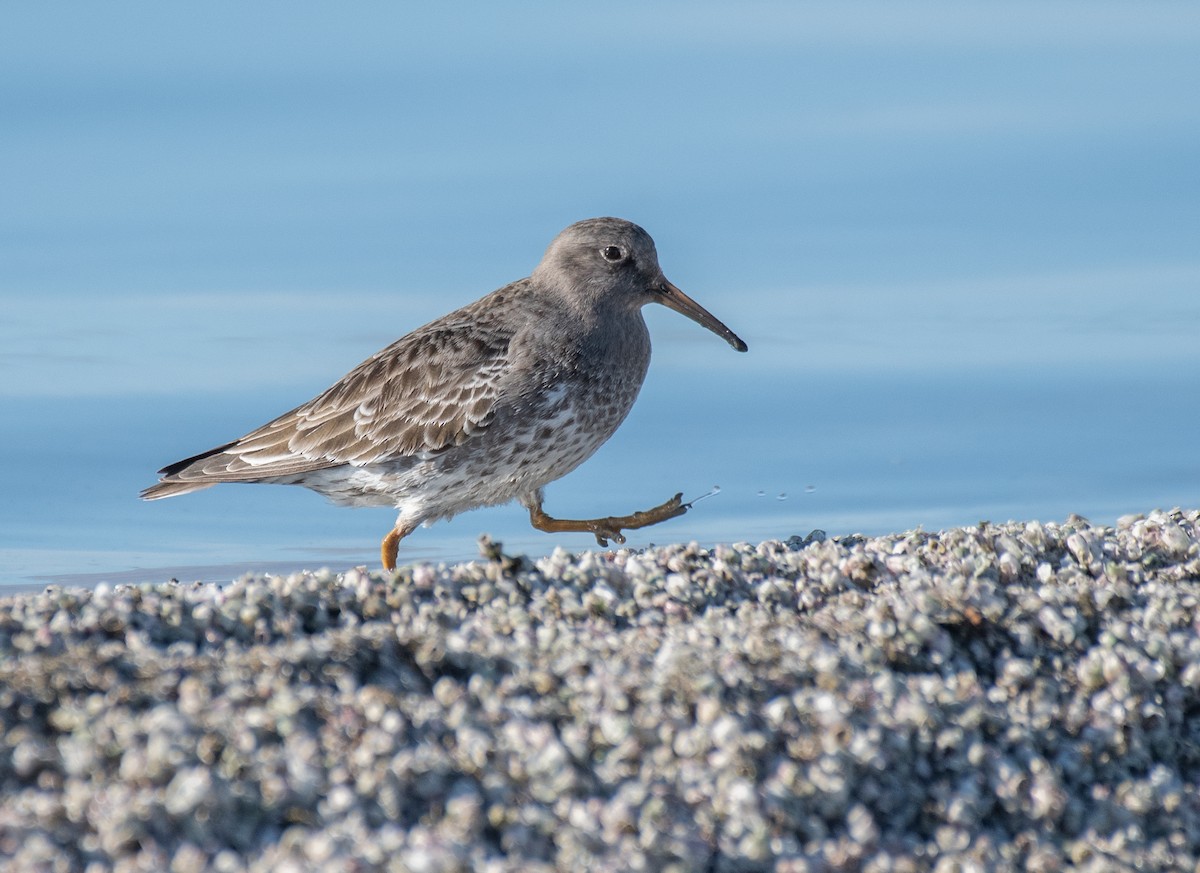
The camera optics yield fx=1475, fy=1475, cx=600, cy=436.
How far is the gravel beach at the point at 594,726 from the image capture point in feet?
15.2

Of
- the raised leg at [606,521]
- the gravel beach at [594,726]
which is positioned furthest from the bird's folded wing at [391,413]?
the gravel beach at [594,726]

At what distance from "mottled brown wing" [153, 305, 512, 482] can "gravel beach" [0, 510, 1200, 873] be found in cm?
244

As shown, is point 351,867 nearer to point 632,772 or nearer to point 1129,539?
point 632,772

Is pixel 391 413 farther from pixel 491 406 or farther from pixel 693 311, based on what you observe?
pixel 693 311

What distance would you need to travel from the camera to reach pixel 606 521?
984 cm

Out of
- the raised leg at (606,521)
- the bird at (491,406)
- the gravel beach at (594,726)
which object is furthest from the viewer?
the raised leg at (606,521)

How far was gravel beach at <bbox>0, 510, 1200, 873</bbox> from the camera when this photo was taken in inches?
182

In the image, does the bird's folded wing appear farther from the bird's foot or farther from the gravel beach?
the gravel beach

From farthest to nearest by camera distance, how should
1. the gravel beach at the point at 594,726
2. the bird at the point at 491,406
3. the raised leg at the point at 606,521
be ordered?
1. the raised leg at the point at 606,521
2. the bird at the point at 491,406
3. the gravel beach at the point at 594,726

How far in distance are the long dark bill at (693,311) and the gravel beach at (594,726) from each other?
12.4ft

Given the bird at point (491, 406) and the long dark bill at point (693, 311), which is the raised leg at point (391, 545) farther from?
the long dark bill at point (693, 311)

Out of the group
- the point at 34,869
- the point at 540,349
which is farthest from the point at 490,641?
the point at 540,349

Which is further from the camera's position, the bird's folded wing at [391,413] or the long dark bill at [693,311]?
the long dark bill at [693,311]

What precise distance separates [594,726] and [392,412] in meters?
4.69
